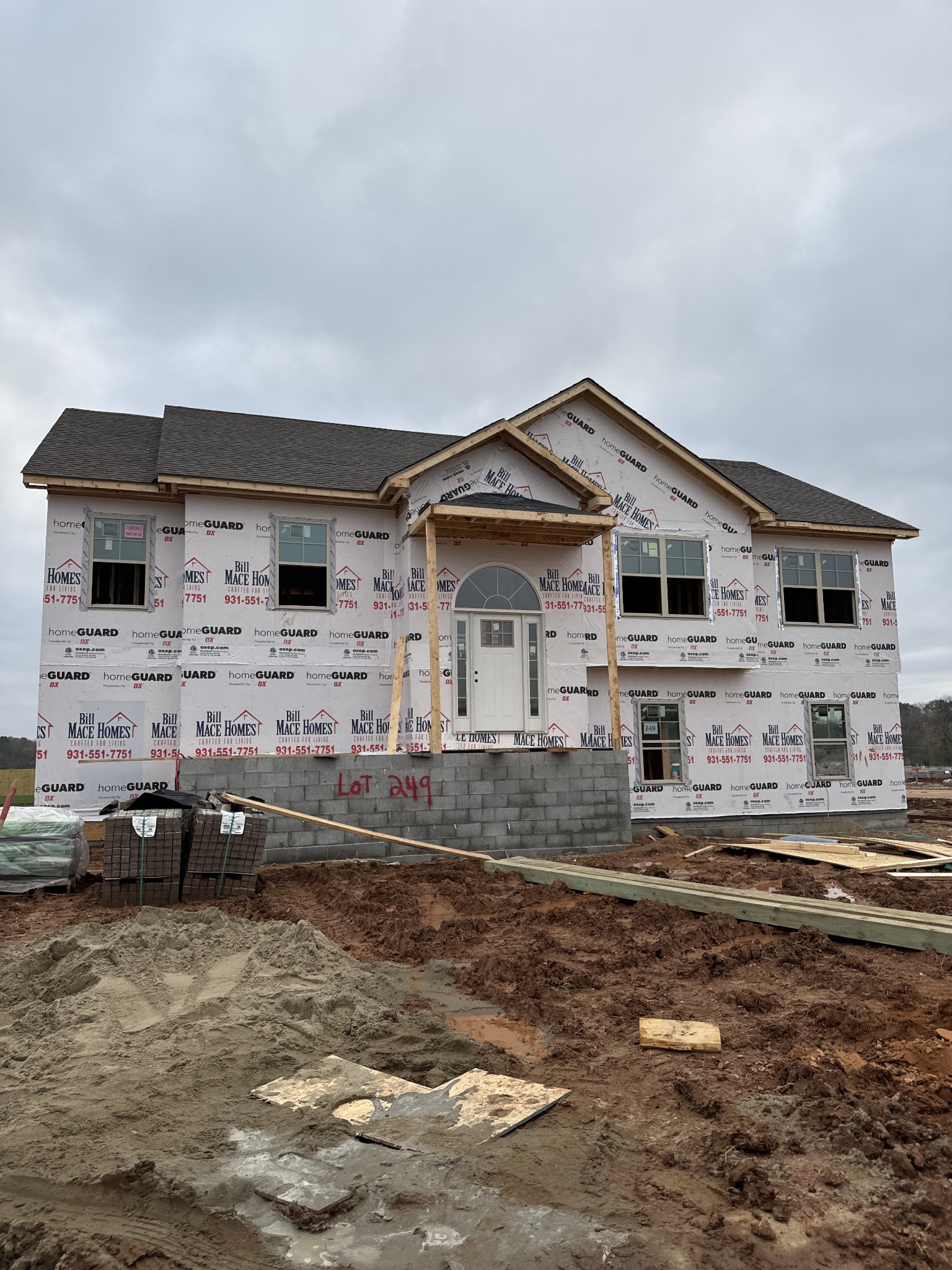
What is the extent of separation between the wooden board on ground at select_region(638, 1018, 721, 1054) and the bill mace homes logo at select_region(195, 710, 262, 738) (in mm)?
10900

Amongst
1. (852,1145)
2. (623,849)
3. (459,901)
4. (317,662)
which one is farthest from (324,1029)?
(317,662)

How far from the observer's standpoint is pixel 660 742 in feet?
56.1

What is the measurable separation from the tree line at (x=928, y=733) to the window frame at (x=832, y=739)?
2985cm

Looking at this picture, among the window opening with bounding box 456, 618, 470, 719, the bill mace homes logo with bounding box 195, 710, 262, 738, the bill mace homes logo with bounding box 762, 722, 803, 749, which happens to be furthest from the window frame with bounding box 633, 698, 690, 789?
the bill mace homes logo with bounding box 195, 710, 262, 738

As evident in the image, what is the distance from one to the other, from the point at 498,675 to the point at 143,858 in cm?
758

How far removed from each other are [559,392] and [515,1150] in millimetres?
14816

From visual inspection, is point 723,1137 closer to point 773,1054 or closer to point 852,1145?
point 852,1145

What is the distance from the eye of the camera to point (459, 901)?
9.80 m

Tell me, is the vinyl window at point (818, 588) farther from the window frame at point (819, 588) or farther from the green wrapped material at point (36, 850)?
the green wrapped material at point (36, 850)

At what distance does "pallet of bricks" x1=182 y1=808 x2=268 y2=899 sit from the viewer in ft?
31.5

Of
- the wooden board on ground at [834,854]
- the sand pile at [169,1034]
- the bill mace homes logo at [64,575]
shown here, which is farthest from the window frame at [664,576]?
the sand pile at [169,1034]

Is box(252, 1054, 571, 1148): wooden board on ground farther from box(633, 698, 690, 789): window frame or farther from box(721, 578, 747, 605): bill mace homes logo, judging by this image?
box(721, 578, 747, 605): bill mace homes logo

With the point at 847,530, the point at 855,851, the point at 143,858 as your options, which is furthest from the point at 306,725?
the point at 847,530

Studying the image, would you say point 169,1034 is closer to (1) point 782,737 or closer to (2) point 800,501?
(1) point 782,737
